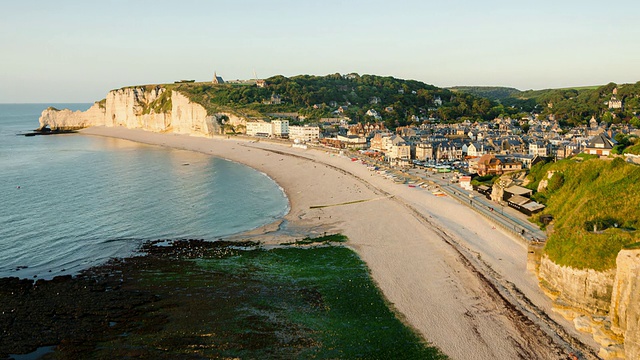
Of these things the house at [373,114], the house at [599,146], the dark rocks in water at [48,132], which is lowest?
the house at [599,146]

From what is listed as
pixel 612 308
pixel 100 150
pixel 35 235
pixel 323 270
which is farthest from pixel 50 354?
pixel 100 150

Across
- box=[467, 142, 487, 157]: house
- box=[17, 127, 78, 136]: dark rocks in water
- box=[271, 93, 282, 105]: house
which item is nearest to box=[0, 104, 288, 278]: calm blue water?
box=[467, 142, 487, 157]: house

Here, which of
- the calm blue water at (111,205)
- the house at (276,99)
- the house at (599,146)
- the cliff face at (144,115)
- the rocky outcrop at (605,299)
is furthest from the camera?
the house at (276,99)

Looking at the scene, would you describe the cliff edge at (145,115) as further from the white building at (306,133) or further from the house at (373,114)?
the house at (373,114)

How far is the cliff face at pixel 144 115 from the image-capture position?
118 meters

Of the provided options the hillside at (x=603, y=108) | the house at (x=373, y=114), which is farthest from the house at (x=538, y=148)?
the house at (x=373, y=114)

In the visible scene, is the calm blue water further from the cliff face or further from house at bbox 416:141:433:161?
the cliff face

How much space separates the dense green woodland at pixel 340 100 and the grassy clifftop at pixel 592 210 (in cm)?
7950

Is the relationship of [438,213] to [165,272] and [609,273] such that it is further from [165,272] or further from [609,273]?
[165,272]

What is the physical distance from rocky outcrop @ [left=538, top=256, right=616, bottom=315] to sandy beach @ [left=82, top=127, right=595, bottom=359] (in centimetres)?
117

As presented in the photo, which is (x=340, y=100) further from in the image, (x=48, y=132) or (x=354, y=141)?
(x=48, y=132)

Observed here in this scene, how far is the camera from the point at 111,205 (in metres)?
48.2

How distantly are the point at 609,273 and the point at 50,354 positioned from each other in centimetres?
2629

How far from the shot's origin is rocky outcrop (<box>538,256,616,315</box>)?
21.8 m
